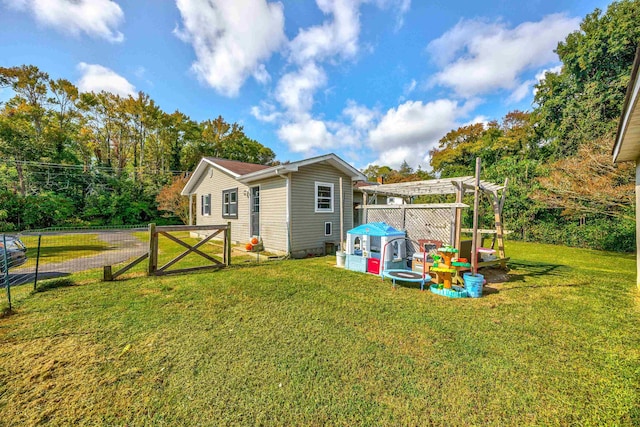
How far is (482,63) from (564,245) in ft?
32.2

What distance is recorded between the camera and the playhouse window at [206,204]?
1387 centimetres

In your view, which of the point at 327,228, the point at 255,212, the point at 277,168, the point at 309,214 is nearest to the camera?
the point at 277,168

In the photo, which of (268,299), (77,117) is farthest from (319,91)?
(77,117)

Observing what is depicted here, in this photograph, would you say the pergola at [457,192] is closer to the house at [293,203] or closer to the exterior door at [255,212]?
the house at [293,203]

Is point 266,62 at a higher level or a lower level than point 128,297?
higher

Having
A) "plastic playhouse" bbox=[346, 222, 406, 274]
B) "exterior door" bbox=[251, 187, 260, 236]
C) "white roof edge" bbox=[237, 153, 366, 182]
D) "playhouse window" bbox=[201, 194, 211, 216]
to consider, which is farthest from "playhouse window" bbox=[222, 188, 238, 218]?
"plastic playhouse" bbox=[346, 222, 406, 274]

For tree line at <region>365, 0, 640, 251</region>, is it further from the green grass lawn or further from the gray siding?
the gray siding

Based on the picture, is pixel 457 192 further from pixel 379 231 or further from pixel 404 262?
pixel 404 262

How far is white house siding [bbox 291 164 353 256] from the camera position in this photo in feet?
29.3

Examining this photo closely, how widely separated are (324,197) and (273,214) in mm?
2168

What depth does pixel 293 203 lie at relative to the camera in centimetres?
883

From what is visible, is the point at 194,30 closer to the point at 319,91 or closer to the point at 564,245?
the point at 319,91

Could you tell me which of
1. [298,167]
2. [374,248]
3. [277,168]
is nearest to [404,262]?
[374,248]

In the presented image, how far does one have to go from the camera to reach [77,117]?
25422mm
